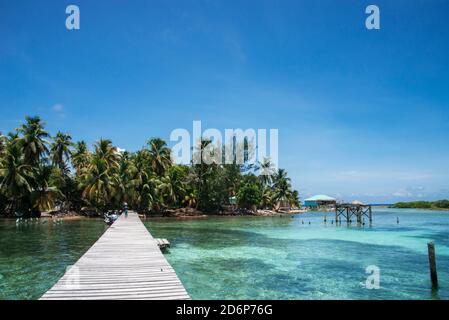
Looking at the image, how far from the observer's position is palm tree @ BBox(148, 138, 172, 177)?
55.8 m

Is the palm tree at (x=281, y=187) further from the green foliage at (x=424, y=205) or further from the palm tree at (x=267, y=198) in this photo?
the green foliage at (x=424, y=205)

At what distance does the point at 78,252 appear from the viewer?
61.9ft

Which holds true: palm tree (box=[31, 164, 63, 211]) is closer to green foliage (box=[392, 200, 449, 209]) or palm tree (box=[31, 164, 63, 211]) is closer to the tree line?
the tree line

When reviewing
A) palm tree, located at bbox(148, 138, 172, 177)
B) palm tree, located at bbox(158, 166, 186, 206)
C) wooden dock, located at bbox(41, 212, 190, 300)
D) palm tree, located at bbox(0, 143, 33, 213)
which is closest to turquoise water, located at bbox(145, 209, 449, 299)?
wooden dock, located at bbox(41, 212, 190, 300)

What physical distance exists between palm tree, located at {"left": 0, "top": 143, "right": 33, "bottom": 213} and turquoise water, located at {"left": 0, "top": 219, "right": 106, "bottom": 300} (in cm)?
1430

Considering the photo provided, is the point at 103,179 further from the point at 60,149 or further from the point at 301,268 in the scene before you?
the point at 301,268

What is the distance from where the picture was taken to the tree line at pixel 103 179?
42.0 meters

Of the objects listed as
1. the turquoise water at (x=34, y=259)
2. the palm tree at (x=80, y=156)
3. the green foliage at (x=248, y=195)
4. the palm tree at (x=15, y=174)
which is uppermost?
the palm tree at (x=80, y=156)

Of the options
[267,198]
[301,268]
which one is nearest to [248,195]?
[267,198]

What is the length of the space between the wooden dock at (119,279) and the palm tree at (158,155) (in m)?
43.2

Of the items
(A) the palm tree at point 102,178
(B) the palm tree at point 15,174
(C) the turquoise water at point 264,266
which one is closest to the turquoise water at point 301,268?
(C) the turquoise water at point 264,266

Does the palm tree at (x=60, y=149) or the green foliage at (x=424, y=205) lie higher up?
the palm tree at (x=60, y=149)
